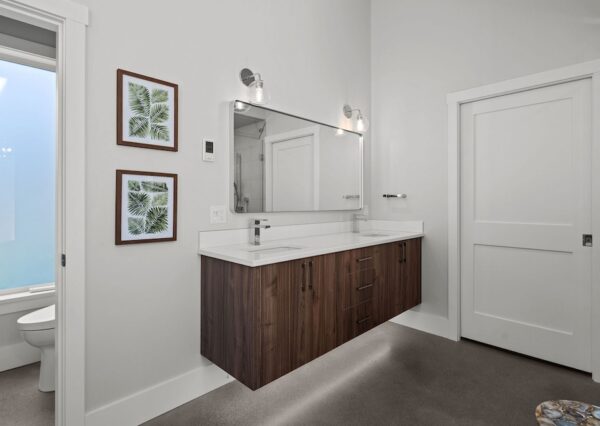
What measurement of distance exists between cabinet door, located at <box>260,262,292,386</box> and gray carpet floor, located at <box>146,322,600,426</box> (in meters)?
0.32

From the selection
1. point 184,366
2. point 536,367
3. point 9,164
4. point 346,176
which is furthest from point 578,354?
point 9,164

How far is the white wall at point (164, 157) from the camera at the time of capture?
1.62 meters

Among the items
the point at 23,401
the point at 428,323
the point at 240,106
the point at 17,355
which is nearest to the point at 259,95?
the point at 240,106

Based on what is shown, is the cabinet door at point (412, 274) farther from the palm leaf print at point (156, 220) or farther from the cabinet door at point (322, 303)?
the palm leaf print at point (156, 220)

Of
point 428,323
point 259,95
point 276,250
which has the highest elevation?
point 259,95

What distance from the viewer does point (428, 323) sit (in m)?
2.99

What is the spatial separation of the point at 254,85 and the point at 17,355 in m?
2.55

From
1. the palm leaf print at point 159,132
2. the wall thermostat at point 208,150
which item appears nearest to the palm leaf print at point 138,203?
the palm leaf print at point 159,132

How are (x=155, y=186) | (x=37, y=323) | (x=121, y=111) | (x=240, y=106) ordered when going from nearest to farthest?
(x=121, y=111)
(x=155, y=186)
(x=37, y=323)
(x=240, y=106)

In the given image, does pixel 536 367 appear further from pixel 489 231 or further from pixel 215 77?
pixel 215 77

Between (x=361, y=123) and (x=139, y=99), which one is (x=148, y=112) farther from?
(x=361, y=123)

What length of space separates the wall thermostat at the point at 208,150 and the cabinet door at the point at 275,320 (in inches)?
31.7

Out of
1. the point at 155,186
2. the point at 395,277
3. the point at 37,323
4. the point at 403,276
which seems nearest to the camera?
the point at 155,186

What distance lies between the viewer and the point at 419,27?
302cm
